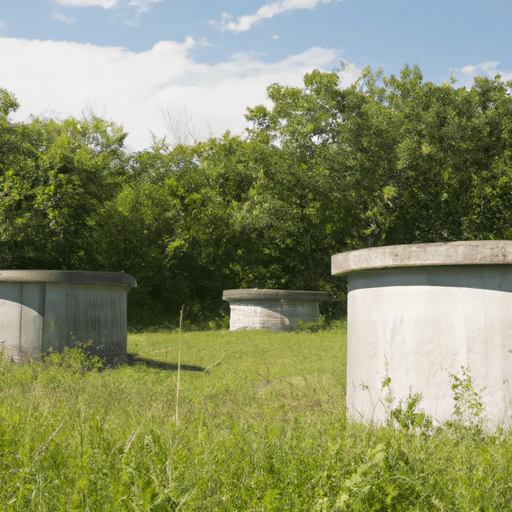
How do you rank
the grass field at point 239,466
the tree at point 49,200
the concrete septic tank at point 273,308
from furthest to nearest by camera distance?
1. the tree at point 49,200
2. the concrete septic tank at point 273,308
3. the grass field at point 239,466

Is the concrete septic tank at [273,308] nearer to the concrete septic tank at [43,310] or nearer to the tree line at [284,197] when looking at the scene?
the tree line at [284,197]

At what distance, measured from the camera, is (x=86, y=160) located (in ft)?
57.9

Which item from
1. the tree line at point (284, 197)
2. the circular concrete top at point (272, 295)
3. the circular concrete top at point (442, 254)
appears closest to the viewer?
the circular concrete top at point (442, 254)

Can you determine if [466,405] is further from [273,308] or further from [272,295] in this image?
[273,308]

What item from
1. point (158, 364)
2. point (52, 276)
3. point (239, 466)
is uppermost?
point (52, 276)

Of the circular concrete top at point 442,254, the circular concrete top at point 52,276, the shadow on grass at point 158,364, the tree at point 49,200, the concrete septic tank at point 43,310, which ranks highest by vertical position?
the tree at point 49,200

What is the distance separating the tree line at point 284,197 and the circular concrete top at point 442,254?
45.1ft

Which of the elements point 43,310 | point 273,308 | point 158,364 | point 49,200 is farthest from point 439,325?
point 49,200

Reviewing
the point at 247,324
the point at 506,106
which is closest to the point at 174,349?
the point at 247,324

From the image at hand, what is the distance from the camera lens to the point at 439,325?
4.20 meters

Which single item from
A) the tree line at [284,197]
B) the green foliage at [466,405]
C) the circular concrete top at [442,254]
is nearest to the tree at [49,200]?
the tree line at [284,197]

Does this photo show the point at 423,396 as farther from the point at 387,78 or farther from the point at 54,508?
the point at 387,78

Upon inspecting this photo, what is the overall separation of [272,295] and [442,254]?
1032 cm

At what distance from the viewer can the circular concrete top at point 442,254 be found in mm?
4051
